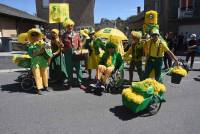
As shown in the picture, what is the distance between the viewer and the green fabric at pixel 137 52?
9094 millimetres

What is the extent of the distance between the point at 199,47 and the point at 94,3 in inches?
1076

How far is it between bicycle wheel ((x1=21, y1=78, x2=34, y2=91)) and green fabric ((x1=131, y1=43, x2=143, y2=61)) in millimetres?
2937

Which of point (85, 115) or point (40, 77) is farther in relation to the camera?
point (40, 77)

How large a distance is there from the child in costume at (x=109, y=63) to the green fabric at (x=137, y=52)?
20.5 inches

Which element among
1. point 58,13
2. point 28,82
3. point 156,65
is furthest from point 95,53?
point 156,65

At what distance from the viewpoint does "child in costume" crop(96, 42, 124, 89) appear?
848 centimetres

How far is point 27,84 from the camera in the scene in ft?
29.2

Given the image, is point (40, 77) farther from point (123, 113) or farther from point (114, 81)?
point (123, 113)

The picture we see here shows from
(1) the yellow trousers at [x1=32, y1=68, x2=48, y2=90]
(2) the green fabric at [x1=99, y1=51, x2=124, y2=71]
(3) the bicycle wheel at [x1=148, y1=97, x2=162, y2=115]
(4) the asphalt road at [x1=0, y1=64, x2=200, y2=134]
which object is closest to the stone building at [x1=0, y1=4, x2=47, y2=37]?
(1) the yellow trousers at [x1=32, y1=68, x2=48, y2=90]

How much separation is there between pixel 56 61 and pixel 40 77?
108 cm

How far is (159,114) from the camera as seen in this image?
6895 millimetres

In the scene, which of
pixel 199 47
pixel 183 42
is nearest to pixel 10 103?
pixel 199 47

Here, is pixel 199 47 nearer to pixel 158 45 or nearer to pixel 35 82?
pixel 158 45

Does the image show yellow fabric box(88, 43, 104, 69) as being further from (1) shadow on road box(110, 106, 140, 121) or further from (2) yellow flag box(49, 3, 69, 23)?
(1) shadow on road box(110, 106, 140, 121)
